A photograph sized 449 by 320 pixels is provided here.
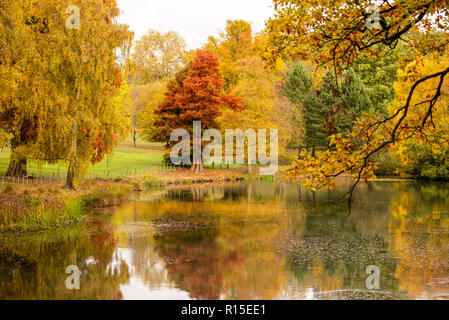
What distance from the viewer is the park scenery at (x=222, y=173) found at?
8.65 meters

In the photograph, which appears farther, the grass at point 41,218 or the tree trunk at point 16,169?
the tree trunk at point 16,169

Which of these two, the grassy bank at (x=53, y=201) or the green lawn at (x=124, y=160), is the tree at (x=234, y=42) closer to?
the green lawn at (x=124, y=160)

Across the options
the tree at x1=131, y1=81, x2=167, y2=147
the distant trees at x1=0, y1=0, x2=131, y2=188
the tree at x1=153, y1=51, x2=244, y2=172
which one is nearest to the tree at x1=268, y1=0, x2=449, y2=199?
the distant trees at x1=0, y1=0, x2=131, y2=188

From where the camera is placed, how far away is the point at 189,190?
32.8 m

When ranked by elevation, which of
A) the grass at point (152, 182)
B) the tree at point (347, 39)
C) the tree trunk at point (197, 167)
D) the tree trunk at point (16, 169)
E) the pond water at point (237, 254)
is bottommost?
the pond water at point (237, 254)

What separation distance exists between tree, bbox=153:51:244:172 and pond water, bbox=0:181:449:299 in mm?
16589

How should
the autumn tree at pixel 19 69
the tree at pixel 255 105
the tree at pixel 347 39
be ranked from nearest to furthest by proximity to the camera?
1. the tree at pixel 347 39
2. the autumn tree at pixel 19 69
3. the tree at pixel 255 105

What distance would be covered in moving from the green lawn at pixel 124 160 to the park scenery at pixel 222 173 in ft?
1.93

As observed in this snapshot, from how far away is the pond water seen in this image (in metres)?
10.5

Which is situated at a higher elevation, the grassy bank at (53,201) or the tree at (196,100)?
the tree at (196,100)

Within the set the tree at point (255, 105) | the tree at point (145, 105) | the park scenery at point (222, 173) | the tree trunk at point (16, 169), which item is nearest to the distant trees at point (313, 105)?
the park scenery at point (222, 173)

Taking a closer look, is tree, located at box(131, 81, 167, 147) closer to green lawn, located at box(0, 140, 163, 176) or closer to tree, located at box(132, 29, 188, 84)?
green lawn, located at box(0, 140, 163, 176)

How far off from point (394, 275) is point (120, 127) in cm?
1731

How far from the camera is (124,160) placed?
46.9 metres
